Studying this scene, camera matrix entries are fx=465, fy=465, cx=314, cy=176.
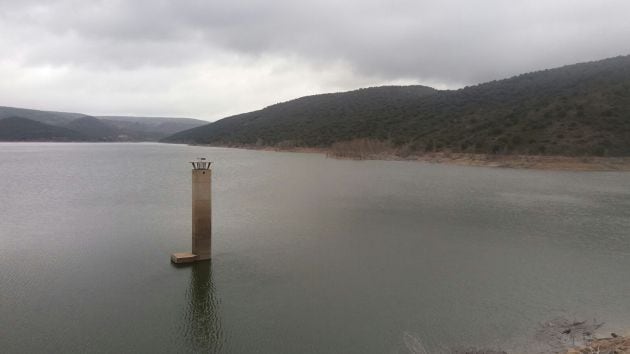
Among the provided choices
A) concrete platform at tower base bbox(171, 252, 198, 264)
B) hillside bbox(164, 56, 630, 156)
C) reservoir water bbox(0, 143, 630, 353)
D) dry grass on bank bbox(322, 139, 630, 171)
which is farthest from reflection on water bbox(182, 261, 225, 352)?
hillside bbox(164, 56, 630, 156)

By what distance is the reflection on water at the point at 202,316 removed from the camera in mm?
10820

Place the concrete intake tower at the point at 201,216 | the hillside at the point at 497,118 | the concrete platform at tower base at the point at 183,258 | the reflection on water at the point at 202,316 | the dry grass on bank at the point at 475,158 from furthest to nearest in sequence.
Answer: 1. the hillside at the point at 497,118
2. the dry grass on bank at the point at 475,158
3. the concrete intake tower at the point at 201,216
4. the concrete platform at tower base at the point at 183,258
5. the reflection on water at the point at 202,316

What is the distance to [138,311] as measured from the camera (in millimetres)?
12367

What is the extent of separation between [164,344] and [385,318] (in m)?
5.56

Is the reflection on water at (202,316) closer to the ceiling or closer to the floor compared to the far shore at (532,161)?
closer to the floor

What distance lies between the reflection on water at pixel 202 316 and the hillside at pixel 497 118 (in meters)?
59.1

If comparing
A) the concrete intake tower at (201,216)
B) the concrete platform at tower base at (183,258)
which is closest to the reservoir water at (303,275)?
the concrete platform at tower base at (183,258)

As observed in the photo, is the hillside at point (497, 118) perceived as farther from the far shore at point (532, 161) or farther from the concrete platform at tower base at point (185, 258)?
the concrete platform at tower base at point (185, 258)

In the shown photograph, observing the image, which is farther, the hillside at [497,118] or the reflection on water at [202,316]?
the hillside at [497,118]

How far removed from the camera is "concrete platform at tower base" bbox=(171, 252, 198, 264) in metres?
16.6

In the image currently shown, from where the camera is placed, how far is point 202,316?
40.2ft

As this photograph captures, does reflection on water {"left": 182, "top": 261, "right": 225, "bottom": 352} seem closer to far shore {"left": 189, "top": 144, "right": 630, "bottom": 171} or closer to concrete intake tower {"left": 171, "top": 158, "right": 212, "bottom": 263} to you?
concrete intake tower {"left": 171, "top": 158, "right": 212, "bottom": 263}

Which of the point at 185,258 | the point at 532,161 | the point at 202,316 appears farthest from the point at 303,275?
the point at 532,161

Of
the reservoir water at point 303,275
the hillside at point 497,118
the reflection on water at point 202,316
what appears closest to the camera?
the reflection on water at point 202,316
